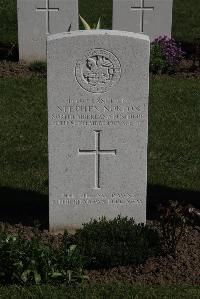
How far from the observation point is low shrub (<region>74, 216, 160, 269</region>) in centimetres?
655

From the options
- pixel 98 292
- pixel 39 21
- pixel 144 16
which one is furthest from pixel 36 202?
pixel 144 16

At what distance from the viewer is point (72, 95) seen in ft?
22.2

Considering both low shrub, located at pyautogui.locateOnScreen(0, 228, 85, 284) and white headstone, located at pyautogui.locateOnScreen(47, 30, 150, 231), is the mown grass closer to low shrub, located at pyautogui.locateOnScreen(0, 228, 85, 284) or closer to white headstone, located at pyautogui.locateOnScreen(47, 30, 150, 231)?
white headstone, located at pyautogui.locateOnScreen(47, 30, 150, 231)

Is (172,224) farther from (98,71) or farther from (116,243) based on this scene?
(98,71)

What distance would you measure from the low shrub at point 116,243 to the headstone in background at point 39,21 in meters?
6.56

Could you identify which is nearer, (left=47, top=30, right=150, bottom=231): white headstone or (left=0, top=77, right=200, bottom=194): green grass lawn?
(left=47, top=30, right=150, bottom=231): white headstone

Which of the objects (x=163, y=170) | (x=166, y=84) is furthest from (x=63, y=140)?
(x=166, y=84)

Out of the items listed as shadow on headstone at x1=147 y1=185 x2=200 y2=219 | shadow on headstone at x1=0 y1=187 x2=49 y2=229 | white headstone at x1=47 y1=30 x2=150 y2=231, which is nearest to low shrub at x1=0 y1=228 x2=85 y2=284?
white headstone at x1=47 y1=30 x2=150 y2=231

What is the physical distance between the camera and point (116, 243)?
262 inches

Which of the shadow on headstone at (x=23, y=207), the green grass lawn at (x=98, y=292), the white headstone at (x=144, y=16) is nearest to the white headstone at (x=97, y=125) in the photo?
the shadow on headstone at (x=23, y=207)

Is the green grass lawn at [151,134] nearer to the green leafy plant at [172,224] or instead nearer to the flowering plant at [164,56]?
the flowering plant at [164,56]

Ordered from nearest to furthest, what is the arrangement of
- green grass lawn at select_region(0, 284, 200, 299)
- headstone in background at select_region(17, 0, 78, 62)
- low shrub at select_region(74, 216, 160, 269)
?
green grass lawn at select_region(0, 284, 200, 299), low shrub at select_region(74, 216, 160, 269), headstone in background at select_region(17, 0, 78, 62)

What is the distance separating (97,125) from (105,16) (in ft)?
32.9

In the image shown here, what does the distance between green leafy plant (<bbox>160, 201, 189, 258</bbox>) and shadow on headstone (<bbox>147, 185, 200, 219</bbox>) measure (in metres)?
0.97
